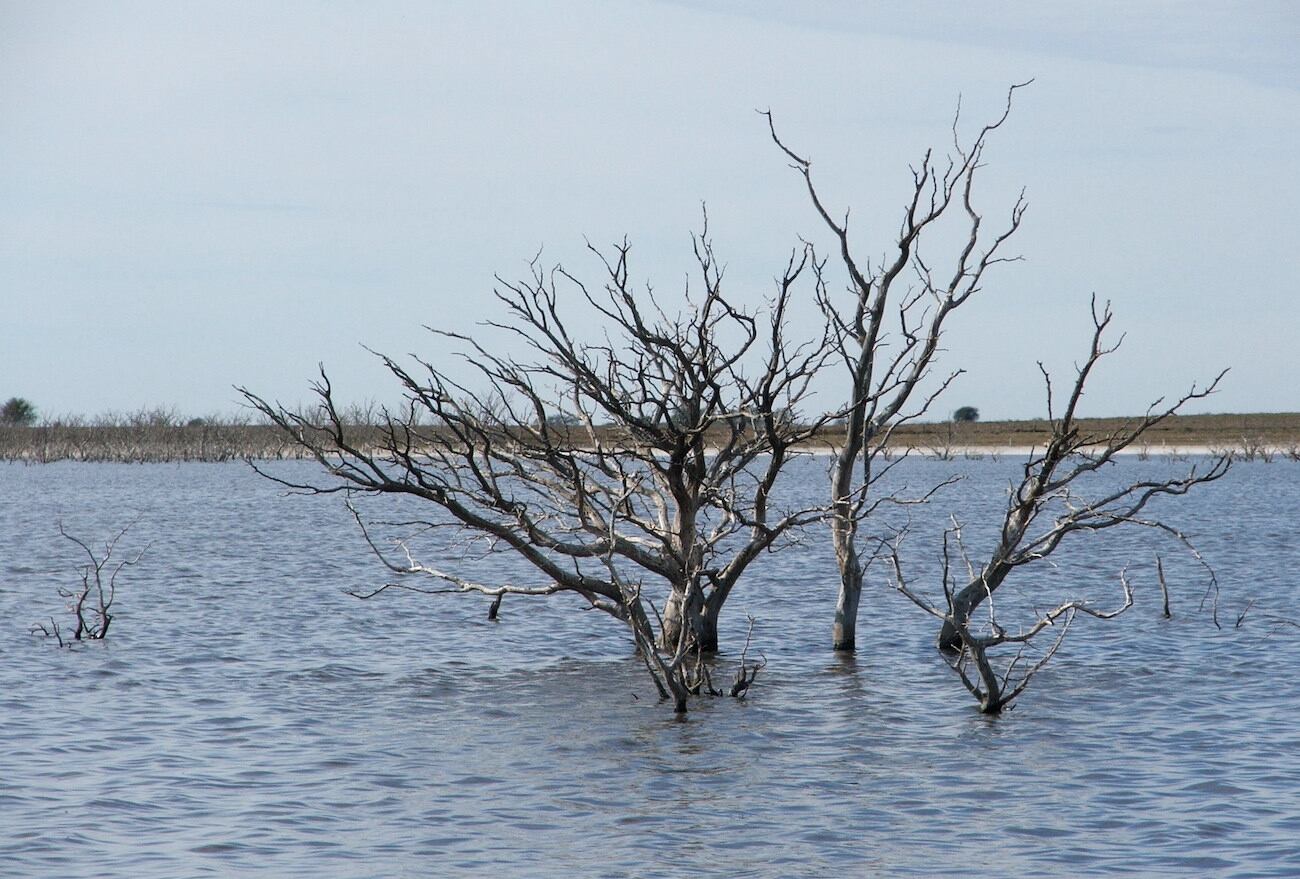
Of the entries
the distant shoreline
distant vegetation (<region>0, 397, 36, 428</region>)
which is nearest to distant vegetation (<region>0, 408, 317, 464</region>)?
the distant shoreline

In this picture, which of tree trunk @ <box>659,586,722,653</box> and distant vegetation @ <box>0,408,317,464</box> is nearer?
tree trunk @ <box>659,586,722,653</box>

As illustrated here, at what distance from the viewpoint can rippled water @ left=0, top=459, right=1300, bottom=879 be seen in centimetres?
929

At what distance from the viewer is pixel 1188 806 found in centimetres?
1030

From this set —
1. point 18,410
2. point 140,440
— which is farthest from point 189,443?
point 18,410

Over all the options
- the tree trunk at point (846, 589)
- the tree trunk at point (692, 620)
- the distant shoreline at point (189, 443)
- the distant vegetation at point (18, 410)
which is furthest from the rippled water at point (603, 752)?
the distant vegetation at point (18, 410)

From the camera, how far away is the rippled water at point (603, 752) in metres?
9.29

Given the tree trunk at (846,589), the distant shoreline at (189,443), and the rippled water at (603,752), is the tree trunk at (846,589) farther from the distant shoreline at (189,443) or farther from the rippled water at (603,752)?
the distant shoreline at (189,443)

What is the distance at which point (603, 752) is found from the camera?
1203 centimetres

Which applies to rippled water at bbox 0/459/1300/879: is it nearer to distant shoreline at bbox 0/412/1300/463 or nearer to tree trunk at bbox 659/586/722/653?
tree trunk at bbox 659/586/722/653

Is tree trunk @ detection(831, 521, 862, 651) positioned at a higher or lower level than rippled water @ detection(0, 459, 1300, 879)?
higher

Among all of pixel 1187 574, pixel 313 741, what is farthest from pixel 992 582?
pixel 1187 574

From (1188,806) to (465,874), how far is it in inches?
197

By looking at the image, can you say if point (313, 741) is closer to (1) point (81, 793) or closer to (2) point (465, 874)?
(1) point (81, 793)

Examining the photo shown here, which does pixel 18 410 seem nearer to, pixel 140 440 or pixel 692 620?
pixel 140 440
